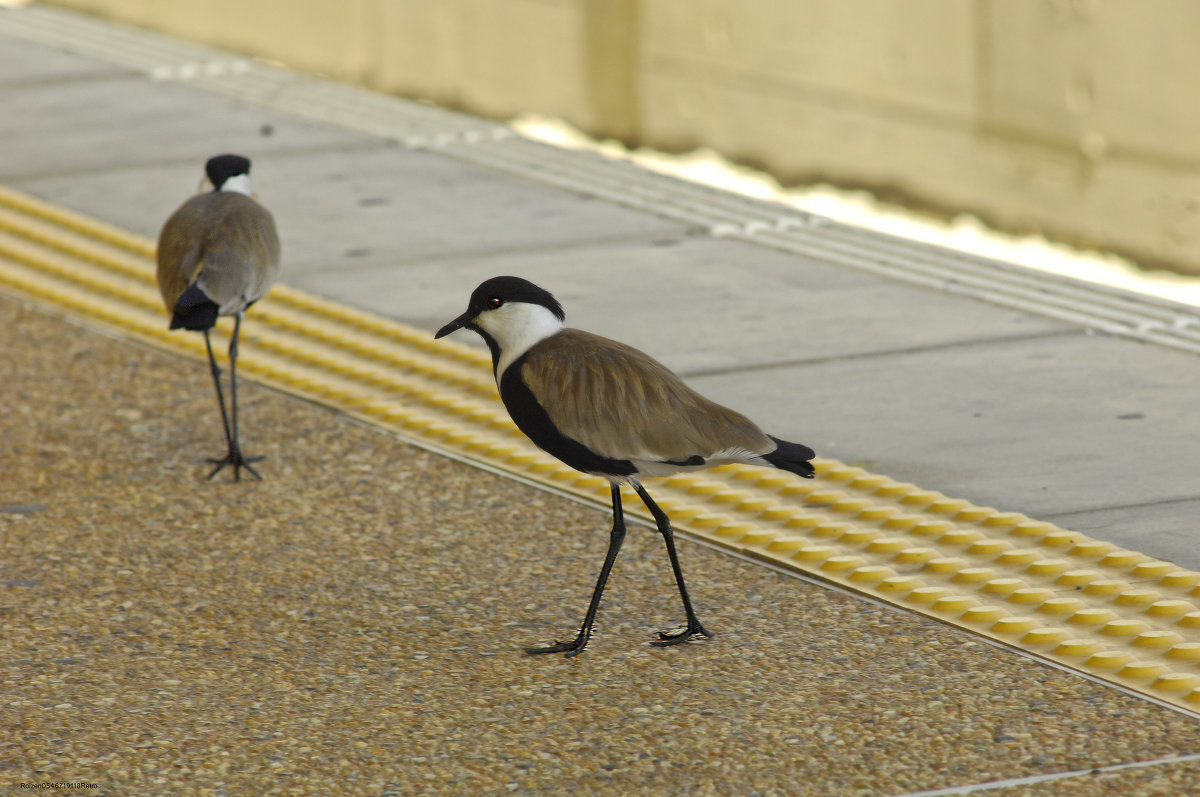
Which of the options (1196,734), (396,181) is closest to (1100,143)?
(396,181)

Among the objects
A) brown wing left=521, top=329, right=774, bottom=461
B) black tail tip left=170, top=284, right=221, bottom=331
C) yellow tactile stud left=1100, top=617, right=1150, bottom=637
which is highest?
brown wing left=521, top=329, right=774, bottom=461

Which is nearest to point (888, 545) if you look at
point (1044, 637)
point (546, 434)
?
point (1044, 637)

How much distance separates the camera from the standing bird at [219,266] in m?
5.09

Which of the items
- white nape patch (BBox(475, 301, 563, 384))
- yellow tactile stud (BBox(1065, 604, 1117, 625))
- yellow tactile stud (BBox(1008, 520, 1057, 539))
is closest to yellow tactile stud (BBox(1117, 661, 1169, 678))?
→ yellow tactile stud (BBox(1065, 604, 1117, 625))

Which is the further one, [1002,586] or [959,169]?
[959,169]

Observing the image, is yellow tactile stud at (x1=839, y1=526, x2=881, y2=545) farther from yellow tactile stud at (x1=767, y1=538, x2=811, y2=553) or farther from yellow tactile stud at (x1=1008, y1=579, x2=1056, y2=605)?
yellow tactile stud at (x1=1008, y1=579, x2=1056, y2=605)

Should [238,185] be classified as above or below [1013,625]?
above

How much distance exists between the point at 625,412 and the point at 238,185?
2.28m

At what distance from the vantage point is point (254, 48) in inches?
512

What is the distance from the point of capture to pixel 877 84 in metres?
9.08

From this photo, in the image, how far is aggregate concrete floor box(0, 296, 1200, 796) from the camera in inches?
136

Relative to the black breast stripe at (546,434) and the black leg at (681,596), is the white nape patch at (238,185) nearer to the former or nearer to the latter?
the black breast stripe at (546,434)

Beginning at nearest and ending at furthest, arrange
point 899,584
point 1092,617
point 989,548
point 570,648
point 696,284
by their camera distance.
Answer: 1. point 570,648
2. point 1092,617
3. point 899,584
4. point 989,548
5. point 696,284

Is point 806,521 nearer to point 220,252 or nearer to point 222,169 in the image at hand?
point 220,252
